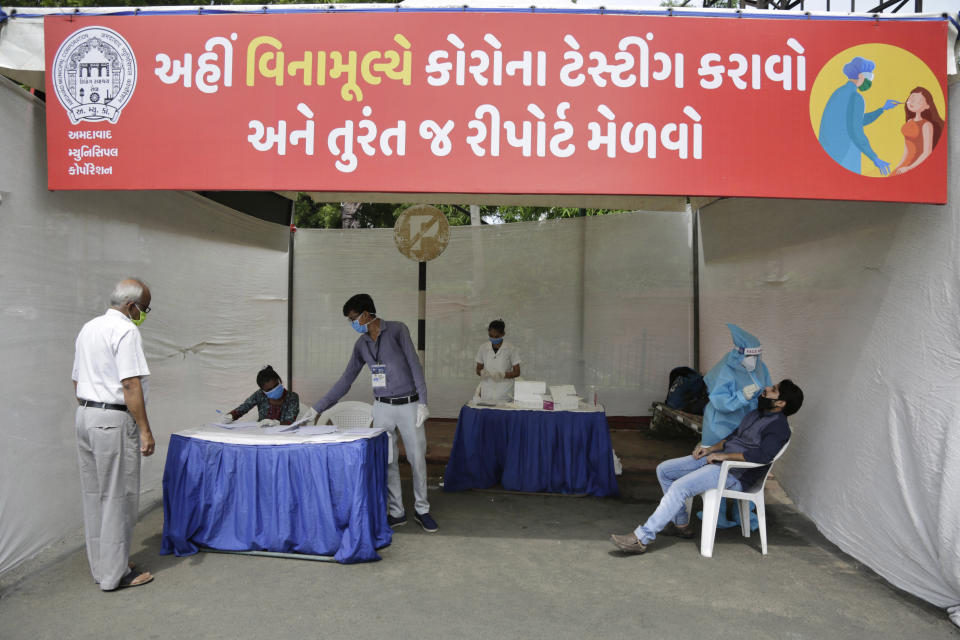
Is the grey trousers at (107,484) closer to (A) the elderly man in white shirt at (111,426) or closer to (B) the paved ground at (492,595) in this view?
(A) the elderly man in white shirt at (111,426)

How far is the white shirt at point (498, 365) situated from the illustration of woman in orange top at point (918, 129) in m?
3.39

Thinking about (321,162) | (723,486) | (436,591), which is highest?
(321,162)

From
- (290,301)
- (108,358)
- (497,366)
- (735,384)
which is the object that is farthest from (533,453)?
(290,301)

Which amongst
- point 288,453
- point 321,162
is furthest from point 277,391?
point 321,162

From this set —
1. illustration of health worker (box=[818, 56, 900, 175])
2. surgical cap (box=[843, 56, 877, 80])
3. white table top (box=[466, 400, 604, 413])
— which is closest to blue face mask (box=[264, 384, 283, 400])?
white table top (box=[466, 400, 604, 413])

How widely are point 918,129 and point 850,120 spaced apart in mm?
294

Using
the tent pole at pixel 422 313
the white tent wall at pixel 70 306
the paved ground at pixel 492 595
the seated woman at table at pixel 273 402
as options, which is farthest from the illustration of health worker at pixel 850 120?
the tent pole at pixel 422 313

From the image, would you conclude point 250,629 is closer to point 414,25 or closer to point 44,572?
point 44,572

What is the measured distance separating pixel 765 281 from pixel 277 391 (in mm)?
3961

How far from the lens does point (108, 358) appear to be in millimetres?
2945

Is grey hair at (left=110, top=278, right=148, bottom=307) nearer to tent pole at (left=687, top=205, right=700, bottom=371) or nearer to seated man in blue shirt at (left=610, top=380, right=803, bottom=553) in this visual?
seated man in blue shirt at (left=610, top=380, right=803, bottom=553)

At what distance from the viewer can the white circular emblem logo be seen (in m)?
3.12

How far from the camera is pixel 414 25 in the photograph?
3062 mm

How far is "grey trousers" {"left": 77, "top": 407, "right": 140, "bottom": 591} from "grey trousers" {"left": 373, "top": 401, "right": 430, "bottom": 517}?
1.47 meters
